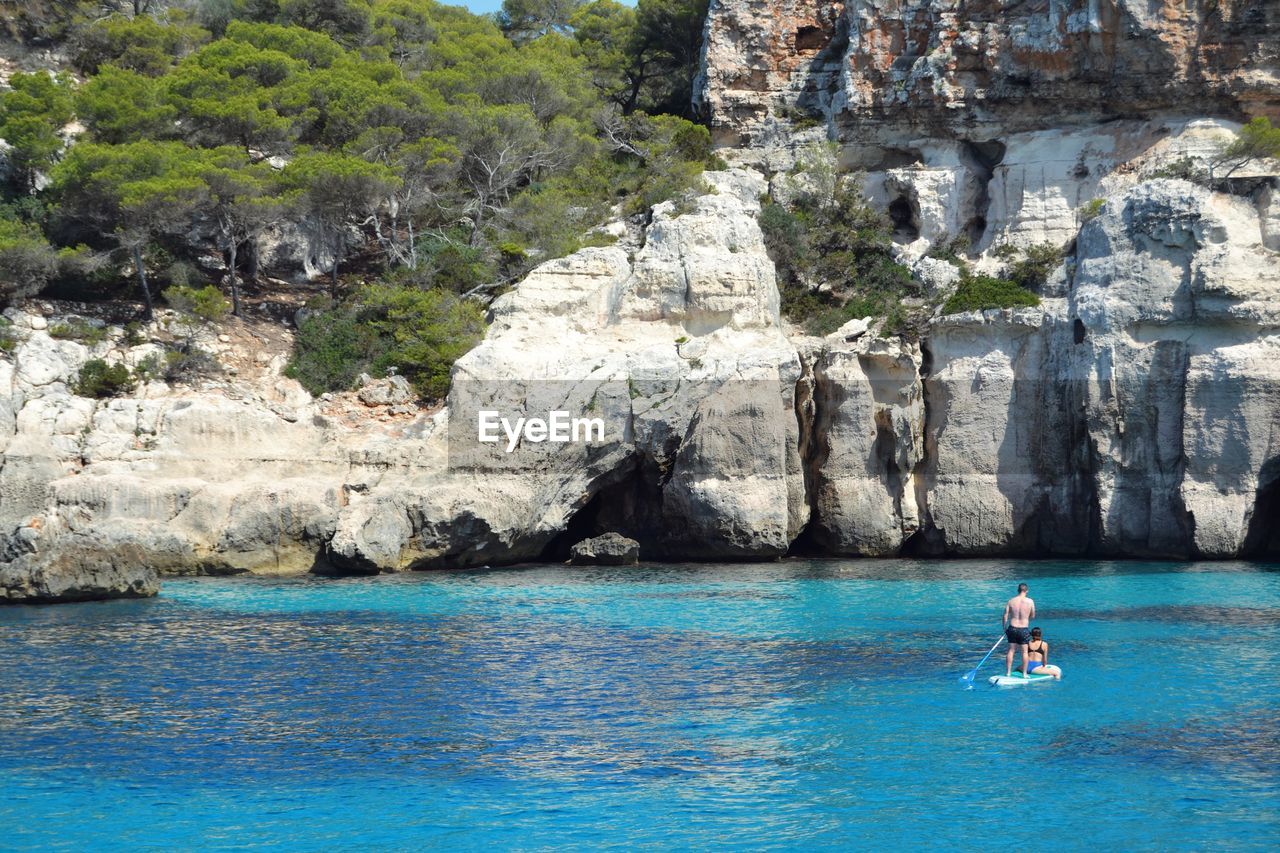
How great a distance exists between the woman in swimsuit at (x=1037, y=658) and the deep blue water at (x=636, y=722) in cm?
39

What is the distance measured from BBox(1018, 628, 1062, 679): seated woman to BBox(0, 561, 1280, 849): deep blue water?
0.39 meters

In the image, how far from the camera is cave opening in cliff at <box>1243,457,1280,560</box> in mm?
26031

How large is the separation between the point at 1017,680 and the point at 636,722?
15.9ft

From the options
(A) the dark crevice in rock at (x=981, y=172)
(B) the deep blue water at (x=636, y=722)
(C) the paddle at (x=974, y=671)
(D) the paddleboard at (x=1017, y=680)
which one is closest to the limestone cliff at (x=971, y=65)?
(A) the dark crevice in rock at (x=981, y=172)

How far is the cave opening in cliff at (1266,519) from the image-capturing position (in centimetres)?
2603

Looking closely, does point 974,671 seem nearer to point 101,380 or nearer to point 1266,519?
point 1266,519

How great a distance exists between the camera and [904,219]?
35.6m

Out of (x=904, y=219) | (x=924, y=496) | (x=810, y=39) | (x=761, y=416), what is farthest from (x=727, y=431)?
(x=810, y=39)

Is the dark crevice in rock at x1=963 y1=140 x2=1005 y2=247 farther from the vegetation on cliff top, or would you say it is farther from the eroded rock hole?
the vegetation on cliff top

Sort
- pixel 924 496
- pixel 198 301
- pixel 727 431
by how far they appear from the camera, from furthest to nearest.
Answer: pixel 198 301
pixel 924 496
pixel 727 431

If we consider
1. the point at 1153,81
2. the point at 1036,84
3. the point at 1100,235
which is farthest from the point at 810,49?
the point at 1100,235

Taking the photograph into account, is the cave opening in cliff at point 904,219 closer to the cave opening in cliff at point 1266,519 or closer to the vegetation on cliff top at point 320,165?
the vegetation on cliff top at point 320,165

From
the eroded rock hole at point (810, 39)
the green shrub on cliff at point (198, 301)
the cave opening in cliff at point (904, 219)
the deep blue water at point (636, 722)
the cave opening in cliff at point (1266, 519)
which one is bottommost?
the deep blue water at point (636, 722)

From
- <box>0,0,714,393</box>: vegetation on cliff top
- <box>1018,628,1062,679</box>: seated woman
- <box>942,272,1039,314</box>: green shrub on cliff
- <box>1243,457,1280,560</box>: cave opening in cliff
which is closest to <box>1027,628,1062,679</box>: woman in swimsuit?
<box>1018,628,1062,679</box>: seated woman
